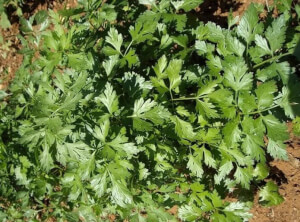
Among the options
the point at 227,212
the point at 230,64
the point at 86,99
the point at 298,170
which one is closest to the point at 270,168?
the point at 298,170

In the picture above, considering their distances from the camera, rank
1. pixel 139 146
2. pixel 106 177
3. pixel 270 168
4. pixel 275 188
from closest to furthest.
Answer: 1. pixel 106 177
2. pixel 139 146
3. pixel 275 188
4. pixel 270 168

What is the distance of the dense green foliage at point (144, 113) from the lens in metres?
2.32

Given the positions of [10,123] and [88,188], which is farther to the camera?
[10,123]

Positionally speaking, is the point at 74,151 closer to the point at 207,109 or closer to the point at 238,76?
the point at 207,109

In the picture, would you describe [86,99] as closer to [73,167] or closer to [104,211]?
[73,167]

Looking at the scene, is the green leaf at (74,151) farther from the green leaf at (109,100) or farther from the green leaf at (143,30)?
the green leaf at (143,30)

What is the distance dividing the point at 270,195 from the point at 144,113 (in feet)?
6.05

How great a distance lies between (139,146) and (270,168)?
1836 millimetres

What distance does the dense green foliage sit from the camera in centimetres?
232

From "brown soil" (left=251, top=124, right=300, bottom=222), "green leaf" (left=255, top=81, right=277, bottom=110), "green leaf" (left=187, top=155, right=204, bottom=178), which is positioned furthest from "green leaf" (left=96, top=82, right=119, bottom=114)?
"brown soil" (left=251, top=124, right=300, bottom=222)

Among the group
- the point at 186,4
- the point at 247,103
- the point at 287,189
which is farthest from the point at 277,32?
the point at 287,189

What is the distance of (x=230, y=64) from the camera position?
241 centimetres

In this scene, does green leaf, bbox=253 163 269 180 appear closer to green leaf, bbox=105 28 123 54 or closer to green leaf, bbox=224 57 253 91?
green leaf, bbox=224 57 253 91

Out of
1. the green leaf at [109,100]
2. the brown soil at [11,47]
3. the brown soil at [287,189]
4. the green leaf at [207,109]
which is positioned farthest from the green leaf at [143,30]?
the brown soil at [11,47]
